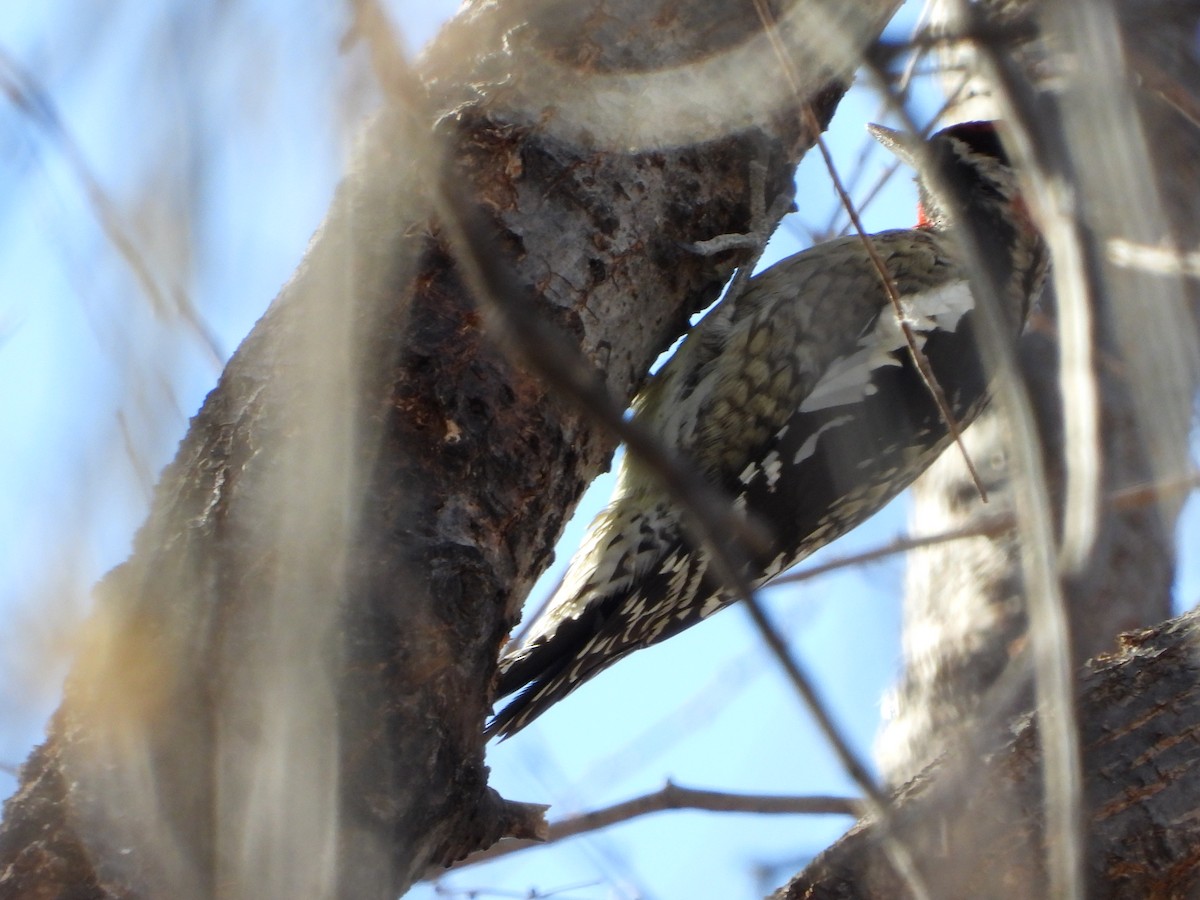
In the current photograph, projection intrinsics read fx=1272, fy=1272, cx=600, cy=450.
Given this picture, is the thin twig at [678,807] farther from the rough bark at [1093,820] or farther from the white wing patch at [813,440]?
the rough bark at [1093,820]

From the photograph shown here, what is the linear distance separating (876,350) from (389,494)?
1691 millimetres

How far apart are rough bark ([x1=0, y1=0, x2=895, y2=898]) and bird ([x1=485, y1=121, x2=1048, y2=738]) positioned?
0.70 m

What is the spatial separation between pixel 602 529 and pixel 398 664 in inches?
56.2

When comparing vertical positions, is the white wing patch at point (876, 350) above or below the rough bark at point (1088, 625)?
above

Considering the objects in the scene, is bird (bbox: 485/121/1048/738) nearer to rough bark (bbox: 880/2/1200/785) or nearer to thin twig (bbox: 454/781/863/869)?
thin twig (bbox: 454/781/863/869)

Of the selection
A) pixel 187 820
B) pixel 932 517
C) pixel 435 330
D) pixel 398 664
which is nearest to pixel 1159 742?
pixel 398 664

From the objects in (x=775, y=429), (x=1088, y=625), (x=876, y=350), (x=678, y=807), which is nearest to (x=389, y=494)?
(x=678, y=807)

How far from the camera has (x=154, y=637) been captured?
1.46 m

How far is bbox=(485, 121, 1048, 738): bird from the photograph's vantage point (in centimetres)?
286

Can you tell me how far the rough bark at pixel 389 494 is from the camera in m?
1.40

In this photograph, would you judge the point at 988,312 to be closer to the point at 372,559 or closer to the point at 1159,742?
the point at 372,559

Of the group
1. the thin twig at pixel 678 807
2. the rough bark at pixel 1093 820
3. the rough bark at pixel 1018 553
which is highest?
the rough bark at pixel 1018 553

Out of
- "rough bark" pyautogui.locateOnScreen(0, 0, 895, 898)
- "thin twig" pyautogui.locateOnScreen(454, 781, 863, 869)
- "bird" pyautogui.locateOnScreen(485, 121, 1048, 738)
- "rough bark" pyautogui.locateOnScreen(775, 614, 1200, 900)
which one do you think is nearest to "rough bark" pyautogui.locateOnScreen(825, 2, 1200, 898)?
"rough bark" pyautogui.locateOnScreen(775, 614, 1200, 900)

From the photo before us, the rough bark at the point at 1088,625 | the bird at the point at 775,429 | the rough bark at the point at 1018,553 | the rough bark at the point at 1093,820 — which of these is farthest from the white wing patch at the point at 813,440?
the rough bark at the point at 1093,820
